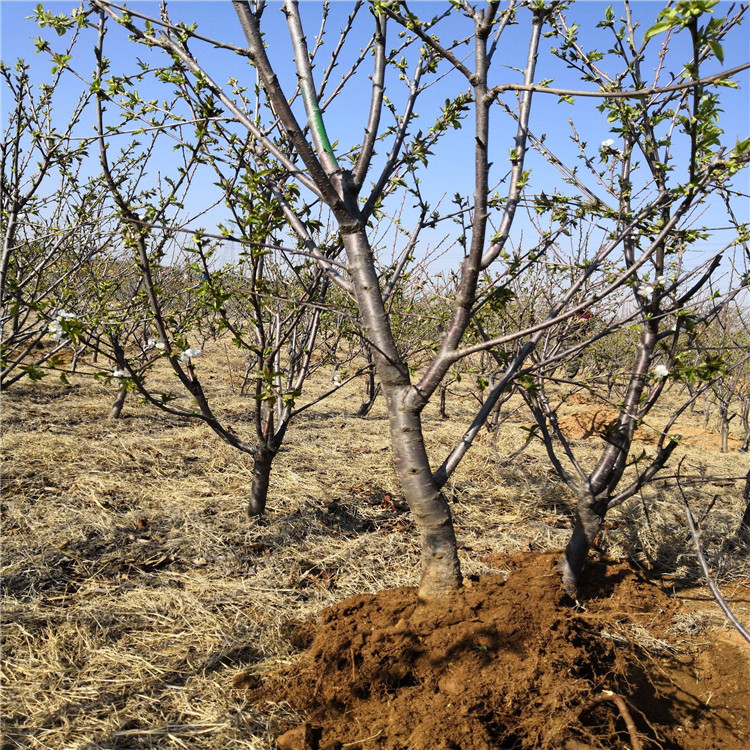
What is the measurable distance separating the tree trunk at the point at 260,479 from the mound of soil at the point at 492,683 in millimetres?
1358

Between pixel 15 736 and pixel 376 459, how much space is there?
420 centimetres

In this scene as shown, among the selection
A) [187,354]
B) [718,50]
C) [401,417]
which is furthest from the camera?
[187,354]

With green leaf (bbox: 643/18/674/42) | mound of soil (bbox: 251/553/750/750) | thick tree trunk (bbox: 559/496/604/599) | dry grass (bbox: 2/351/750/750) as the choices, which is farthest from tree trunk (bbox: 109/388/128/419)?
green leaf (bbox: 643/18/674/42)

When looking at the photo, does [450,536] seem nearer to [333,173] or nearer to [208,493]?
[333,173]

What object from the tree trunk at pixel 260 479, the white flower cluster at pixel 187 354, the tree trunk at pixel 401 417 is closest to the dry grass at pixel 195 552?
the tree trunk at pixel 260 479

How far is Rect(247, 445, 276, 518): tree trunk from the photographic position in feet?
11.9

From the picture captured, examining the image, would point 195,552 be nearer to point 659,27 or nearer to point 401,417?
point 401,417

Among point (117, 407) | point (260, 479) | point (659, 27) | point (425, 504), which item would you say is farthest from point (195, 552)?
point (117, 407)

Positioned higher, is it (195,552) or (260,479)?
(260,479)

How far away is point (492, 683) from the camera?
1945 millimetres

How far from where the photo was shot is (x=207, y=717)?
2119mm

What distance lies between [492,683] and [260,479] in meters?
2.24

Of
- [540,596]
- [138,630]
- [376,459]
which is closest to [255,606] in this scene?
[138,630]

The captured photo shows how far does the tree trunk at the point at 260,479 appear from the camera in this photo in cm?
363
